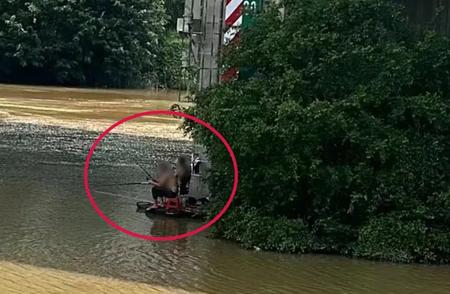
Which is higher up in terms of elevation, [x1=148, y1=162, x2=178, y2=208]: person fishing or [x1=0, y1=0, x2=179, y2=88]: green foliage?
[x1=0, y1=0, x2=179, y2=88]: green foliage

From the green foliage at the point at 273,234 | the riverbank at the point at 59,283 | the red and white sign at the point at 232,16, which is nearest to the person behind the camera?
the riverbank at the point at 59,283

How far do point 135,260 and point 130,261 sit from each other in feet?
Result: 0.25

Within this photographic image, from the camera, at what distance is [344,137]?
907 cm

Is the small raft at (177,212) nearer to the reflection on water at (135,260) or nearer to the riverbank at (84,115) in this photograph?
the reflection on water at (135,260)

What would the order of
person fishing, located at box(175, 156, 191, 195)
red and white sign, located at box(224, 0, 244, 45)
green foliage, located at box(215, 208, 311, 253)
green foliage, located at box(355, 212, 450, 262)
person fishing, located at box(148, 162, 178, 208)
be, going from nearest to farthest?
green foliage, located at box(355, 212, 450, 262), green foliage, located at box(215, 208, 311, 253), person fishing, located at box(148, 162, 178, 208), person fishing, located at box(175, 156, 191, 195), red and white sign, located at box(224, 0, 244, 45)

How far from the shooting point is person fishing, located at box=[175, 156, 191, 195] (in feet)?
37.2

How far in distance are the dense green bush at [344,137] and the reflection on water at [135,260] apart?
34cm

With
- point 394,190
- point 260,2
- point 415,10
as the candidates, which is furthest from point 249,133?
point 415,10

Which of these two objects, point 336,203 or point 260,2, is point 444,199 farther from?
point 260,2

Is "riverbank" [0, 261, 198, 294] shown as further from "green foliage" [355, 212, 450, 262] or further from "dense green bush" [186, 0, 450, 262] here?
"green foliage" [355, 212, 450, 262]

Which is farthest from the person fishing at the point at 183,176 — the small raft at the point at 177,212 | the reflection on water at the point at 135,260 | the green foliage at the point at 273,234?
the green foliage at the point at 273,234

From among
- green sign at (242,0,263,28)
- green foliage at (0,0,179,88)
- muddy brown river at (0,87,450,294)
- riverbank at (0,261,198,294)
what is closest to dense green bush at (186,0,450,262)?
muddy brown river at (0,87,450,294)

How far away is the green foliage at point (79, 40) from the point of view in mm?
56188

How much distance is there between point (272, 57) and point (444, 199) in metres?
2.59
